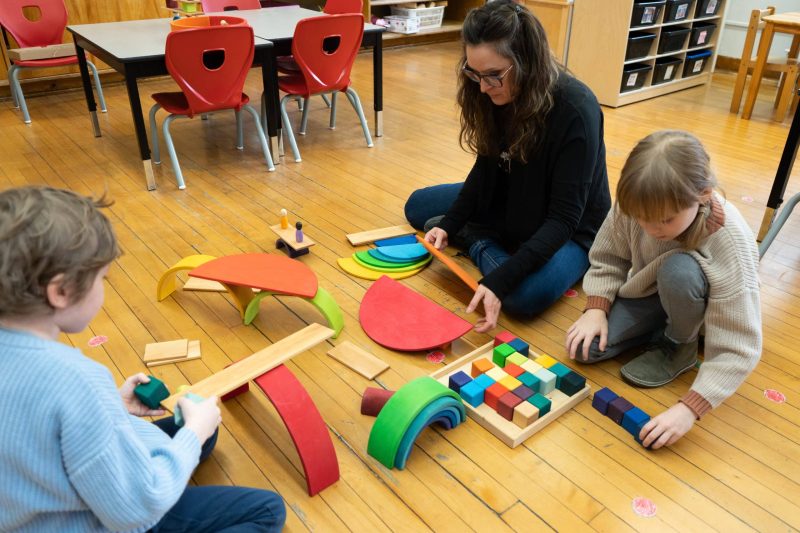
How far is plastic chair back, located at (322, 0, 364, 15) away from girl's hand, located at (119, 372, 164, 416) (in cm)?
341

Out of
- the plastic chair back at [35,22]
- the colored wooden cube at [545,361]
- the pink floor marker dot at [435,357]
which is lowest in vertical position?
the pink floor marker dot at [435,357]

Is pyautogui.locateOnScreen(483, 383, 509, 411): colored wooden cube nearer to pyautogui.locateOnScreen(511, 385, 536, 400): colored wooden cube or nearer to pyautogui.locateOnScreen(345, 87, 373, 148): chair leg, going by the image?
pyautogui.locateOnScreen(511, 385, 536, 400): colored wooden cube

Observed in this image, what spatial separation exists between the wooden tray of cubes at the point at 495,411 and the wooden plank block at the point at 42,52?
353 centimetres

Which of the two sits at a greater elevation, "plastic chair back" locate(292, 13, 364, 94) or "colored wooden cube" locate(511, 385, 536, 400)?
"plastic chair back" locate(292, 13, 364, 94)

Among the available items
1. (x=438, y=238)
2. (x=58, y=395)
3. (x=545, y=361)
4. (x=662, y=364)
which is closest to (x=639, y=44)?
(x=438, y=238)

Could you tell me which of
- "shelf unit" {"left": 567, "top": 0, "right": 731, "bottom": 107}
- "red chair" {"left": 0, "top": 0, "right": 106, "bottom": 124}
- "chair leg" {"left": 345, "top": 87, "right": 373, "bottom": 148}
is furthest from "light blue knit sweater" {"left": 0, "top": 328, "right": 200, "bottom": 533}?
"shelf unit" {"left": 567, "top": 0, "right": 731, "bottom": 107}

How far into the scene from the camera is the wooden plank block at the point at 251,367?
57.5 inches

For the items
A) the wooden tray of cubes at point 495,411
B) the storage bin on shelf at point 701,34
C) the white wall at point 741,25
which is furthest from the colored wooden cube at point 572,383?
the white wall at point 741,25

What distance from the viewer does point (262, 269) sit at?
2.07 m

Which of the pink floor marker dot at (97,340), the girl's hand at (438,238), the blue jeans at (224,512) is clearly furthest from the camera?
the girl's hand at (438,238)

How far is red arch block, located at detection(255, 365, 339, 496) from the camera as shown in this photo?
4.81 ft

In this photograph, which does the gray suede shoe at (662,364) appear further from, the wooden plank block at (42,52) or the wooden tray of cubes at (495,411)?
the wooden plank block at (42,52)

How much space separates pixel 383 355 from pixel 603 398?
2.15 ft

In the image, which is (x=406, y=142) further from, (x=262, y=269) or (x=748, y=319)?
(x=748, y=319)
